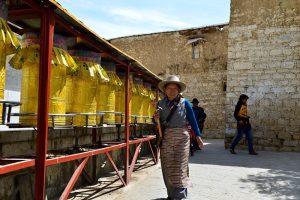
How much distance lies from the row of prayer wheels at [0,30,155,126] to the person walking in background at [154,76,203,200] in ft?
2.65

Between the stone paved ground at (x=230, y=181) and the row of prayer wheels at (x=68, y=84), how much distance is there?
113 centimetres

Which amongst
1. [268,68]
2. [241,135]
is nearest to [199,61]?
[268,68]

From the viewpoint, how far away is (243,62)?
1112cm

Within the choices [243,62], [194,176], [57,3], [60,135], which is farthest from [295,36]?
[57,3]

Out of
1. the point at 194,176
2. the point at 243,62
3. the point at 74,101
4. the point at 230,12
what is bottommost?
the point at 194,176

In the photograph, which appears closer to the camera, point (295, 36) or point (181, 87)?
point (181, 87)

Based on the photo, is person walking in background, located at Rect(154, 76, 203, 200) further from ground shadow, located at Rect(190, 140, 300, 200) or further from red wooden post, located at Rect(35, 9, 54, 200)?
red wooden post, located at Rect(35, 9, 54, 200)

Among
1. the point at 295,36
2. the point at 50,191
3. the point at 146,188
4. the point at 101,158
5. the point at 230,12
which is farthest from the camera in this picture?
the point at 230,12

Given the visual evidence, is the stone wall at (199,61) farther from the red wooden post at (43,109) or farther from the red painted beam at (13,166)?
the red painted beam at (13,166)

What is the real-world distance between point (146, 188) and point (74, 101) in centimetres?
199

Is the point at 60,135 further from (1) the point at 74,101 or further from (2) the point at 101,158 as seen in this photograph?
(2) the point at 101,158

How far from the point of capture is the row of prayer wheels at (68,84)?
3.18m

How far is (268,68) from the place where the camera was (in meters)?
10.8

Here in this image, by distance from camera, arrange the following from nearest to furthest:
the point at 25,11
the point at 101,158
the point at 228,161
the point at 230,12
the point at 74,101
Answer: the point at 25,11 → the point at 74,101 → the point at 101,158 → the point at 228,161 → the point at 230,12
